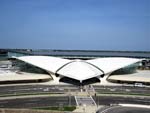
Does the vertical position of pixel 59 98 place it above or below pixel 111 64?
below

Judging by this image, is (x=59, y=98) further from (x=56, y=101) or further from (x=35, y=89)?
(x=35, y=89)

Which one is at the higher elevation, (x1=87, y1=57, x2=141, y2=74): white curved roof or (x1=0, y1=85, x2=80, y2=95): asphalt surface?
(x1=87, y1=57, x2=141, y2=74): white curved roof

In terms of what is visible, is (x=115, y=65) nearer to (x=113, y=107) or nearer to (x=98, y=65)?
(x=98, y=65)

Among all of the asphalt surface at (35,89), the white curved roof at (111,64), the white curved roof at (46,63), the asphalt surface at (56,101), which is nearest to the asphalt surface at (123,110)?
the asphalt surface at (56,101)

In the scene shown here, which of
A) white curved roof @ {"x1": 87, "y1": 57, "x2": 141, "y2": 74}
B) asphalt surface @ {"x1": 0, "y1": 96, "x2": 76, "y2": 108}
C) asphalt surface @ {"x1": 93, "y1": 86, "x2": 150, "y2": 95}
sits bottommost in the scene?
asphalt surface @ {"x1": 0, "y1": 96, "x2": 76, "y2": 108}

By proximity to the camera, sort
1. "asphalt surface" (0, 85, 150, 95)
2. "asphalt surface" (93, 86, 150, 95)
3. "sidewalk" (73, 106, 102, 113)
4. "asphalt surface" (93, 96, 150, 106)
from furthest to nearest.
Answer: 1. "asphalt surface" (93, 86, 150, 95)
2. "asphalt surface" (0, 85, 150, 95)
3. "asphalt surface" (93, 96, 150, 106)
4. "sidewalk" (73, 106, 102, 113)

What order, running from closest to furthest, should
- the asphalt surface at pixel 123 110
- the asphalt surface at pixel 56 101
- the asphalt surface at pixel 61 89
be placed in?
the asphalt surface at pixel 123 110 → the asphalt surface at pixel 56 101 → the asphalt surface at pixel 61 89

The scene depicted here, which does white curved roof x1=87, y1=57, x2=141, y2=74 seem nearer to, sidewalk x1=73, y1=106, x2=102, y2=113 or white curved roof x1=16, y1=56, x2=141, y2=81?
white curved roof x1=16, y1=56, x2=141, y2=81

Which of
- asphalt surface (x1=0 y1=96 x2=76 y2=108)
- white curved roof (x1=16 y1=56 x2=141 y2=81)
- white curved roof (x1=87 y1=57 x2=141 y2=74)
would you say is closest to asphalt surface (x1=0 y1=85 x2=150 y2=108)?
asphalt surface (x1=0 y1=96 x2=76 y2=108)

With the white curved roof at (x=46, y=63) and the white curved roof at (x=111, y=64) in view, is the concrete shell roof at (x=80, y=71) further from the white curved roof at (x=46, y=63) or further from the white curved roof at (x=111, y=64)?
the white curved roof at (x=46, y=63)

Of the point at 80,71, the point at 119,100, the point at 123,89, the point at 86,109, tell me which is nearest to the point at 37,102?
the point at 86,109
